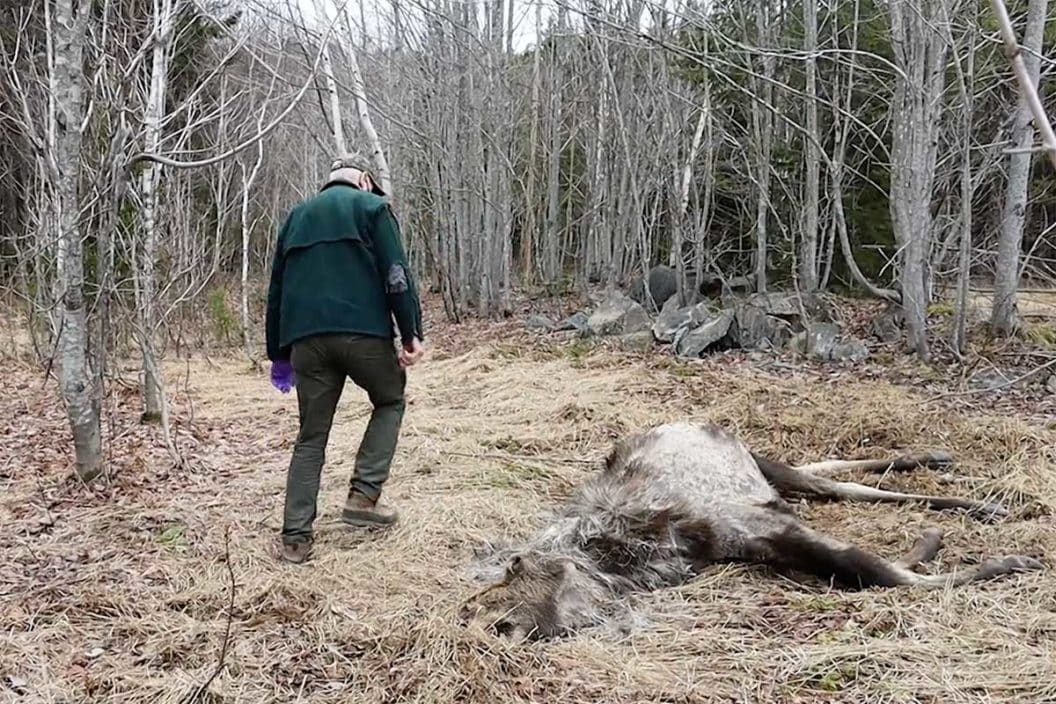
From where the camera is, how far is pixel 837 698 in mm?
2373

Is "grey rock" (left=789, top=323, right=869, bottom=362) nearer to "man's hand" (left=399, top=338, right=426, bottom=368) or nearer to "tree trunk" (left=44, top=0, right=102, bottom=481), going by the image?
"man's hand" (left=399, top=338, right=426, bottom=368)

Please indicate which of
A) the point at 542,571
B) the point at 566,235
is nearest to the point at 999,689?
the point at 542,571

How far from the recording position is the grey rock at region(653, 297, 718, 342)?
9727 mm

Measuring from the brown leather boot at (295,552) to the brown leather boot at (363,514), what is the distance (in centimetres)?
34

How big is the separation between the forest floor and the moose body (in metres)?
0.10

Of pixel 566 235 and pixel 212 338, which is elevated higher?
pixel 566 235

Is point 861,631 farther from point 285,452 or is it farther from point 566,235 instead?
point 566,235

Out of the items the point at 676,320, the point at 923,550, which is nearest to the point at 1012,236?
the point at 676,320

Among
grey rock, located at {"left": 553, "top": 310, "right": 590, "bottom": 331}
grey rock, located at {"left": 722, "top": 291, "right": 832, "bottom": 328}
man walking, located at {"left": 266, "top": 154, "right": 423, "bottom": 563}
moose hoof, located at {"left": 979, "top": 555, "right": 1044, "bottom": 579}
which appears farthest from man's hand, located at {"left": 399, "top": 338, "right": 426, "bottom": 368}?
grey rock, located at {"left": 553, "top": 310, "right": 590, "bottom": 331}

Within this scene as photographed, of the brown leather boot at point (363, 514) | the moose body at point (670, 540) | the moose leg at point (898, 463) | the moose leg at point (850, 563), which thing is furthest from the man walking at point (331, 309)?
the moose leg at point (898, 463)

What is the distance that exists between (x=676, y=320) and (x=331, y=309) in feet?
22.6

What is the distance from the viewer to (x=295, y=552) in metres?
3.54

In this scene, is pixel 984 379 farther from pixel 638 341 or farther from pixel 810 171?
pixel 638 341

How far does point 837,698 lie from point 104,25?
5.20m
